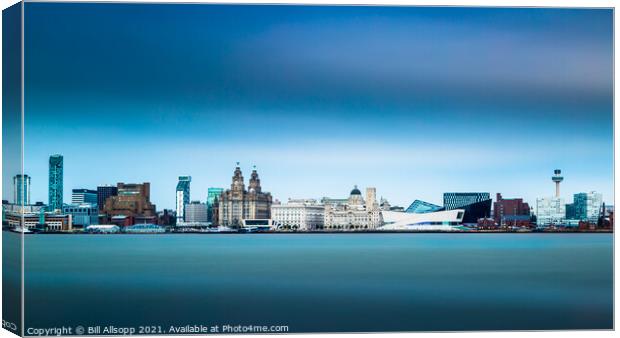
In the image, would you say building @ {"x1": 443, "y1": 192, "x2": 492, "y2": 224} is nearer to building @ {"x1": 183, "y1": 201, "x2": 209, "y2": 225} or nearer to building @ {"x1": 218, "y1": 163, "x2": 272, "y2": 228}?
building @ {"x1": 218, "y1": 163, "x2": 272, "y2": 228}

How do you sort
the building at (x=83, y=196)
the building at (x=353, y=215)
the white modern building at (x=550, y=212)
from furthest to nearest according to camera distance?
1. the building at (x=353, y=215)
2. the white modern building at (x=550, y=212)
3. the building at (x=83, y=196)

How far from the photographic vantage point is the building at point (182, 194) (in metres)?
15.7

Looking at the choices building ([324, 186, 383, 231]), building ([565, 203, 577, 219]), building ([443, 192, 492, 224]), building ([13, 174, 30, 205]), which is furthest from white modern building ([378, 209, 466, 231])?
building ([13, 174, 30, 205])

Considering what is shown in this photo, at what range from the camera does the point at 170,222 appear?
72.3ft

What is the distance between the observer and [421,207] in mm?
18141

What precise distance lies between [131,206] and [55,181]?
7300 mm

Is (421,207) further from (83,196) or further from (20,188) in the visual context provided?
(20,188)

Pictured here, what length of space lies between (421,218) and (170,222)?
5765 millimetres

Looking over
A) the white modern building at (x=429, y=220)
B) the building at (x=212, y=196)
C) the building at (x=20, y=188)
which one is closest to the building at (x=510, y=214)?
the white modern building at (x=429, y=220)

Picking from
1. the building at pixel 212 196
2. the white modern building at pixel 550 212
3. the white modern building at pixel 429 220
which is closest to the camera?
the white modern building at pixel 550 212

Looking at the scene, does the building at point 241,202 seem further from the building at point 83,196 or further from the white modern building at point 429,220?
the white modern building at point 429,220

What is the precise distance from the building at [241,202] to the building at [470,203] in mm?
3194

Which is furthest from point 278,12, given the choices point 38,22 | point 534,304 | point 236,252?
point 236,252

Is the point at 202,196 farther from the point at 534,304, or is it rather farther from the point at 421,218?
the point at 534,304
